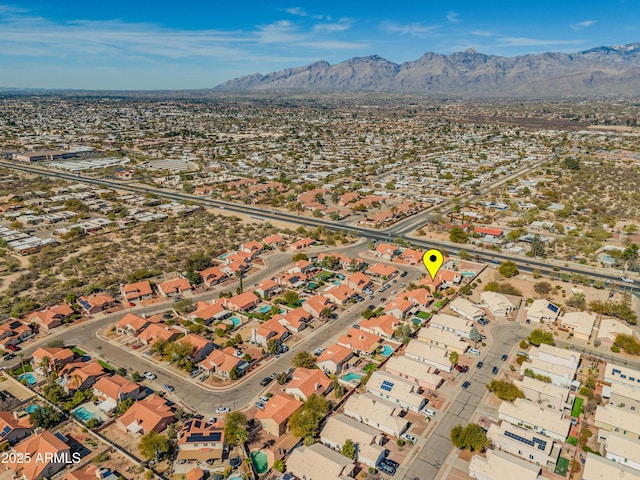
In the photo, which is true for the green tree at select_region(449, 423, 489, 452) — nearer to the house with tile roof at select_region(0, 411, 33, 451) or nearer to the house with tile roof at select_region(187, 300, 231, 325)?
the house with tile roof at select_region(187, 300, 231, 325)

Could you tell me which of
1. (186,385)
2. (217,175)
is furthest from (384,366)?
(217,175)

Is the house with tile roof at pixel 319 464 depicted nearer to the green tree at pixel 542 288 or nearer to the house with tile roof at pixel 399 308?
the house with tile roof at pixel 399 308

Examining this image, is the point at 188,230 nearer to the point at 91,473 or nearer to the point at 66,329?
the point at 66,329

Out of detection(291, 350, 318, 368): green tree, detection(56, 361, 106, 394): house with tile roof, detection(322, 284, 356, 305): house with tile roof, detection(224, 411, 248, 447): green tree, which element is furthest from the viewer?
detection(322, 284, 356, 305): house with tile roof

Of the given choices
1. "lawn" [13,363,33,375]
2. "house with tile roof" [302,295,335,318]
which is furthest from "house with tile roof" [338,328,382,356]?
"lawn" [13,363,33,375]

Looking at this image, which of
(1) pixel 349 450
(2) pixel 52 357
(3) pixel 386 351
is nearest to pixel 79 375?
(2) pixel 52 357

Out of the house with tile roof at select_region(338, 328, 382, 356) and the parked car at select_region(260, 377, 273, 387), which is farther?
the house with tile roof at select_region(338, 328, 382, 356)
